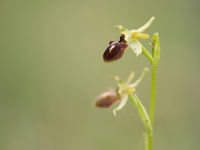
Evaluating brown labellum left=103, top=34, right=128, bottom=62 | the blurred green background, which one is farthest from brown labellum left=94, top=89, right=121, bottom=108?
the blurred green background

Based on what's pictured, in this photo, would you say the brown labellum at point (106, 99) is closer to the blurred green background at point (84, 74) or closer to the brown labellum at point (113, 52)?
the brown labellum at point (113, 52)

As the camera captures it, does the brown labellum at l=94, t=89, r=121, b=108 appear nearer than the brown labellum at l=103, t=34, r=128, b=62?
No

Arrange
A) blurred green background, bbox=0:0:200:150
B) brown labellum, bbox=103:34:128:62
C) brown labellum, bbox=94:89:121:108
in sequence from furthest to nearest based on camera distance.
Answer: blurred green background, bbox=0:0:200:150
brown labellum, bbox=94:89:121:108
brown labellum, bbox=103:34:128:62

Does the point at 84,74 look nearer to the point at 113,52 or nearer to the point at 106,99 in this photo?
the point at 106,99

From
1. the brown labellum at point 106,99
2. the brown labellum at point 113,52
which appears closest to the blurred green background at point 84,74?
the brown labellum at point 106,99

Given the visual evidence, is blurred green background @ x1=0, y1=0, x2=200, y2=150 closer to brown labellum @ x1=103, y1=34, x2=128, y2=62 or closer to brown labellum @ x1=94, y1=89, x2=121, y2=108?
brown labellum @ x1=94, y1=89, x2=121, y2=108
